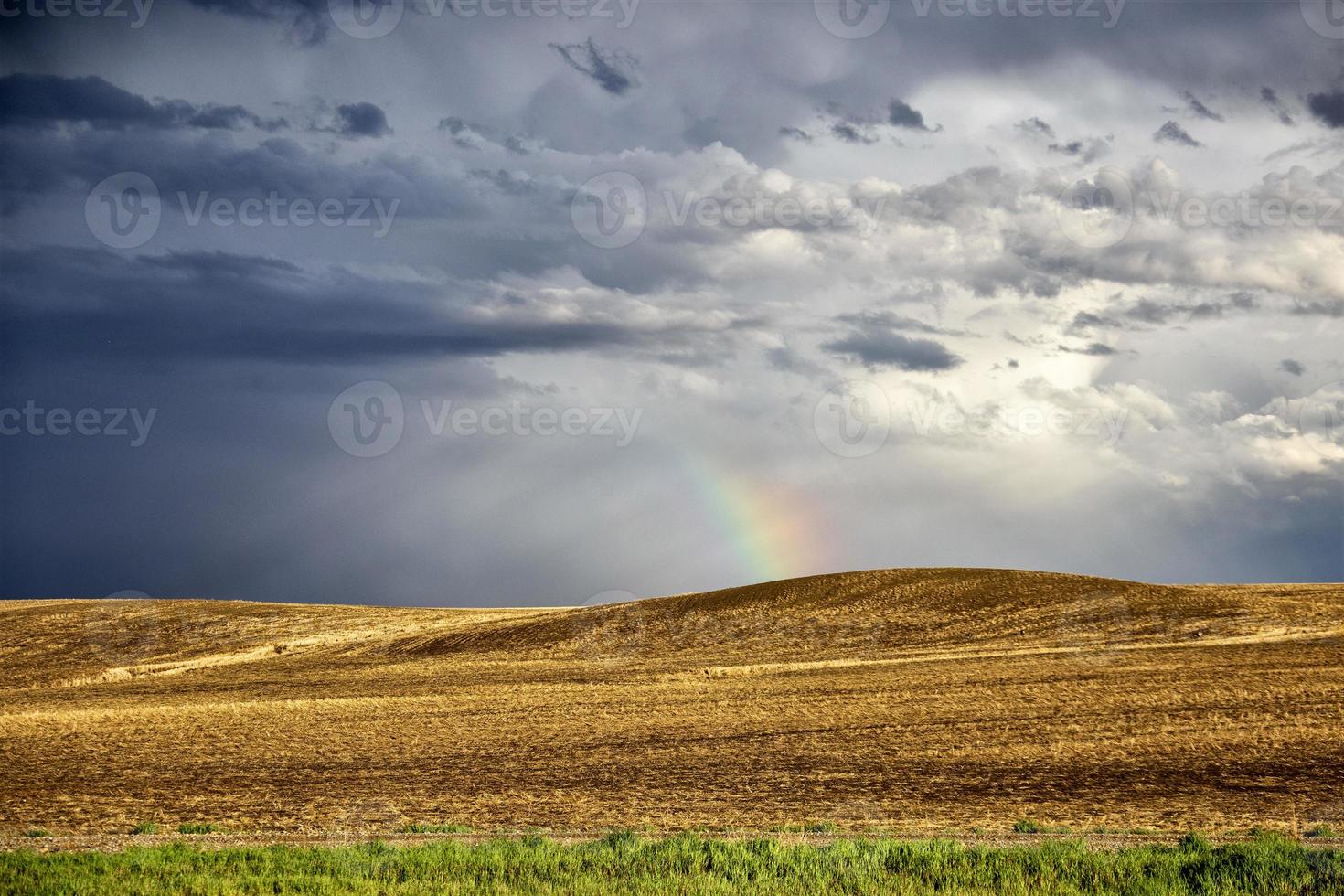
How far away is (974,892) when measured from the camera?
1309cm

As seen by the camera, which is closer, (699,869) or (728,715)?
(699,869)

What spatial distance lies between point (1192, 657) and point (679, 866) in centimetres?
3653

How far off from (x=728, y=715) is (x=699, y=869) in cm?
2052

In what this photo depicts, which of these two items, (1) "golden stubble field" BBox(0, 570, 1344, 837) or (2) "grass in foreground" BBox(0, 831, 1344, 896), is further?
(1) "golden stubble field" BBox(0, 570, 1344, 837)

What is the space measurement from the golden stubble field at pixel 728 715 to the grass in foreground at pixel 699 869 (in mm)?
3319

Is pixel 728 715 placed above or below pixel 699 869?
below

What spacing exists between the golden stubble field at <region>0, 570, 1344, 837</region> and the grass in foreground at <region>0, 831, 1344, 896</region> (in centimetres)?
332

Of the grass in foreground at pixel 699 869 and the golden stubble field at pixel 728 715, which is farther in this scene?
the golden stubble field at pixel 728 715

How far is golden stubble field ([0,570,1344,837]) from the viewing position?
21.0 m

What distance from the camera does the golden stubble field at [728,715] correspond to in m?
21.0

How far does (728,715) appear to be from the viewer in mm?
34562

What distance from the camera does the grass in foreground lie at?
1330 cm

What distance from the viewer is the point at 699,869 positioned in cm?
1434

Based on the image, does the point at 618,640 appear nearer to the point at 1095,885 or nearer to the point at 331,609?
the point at 331,609
